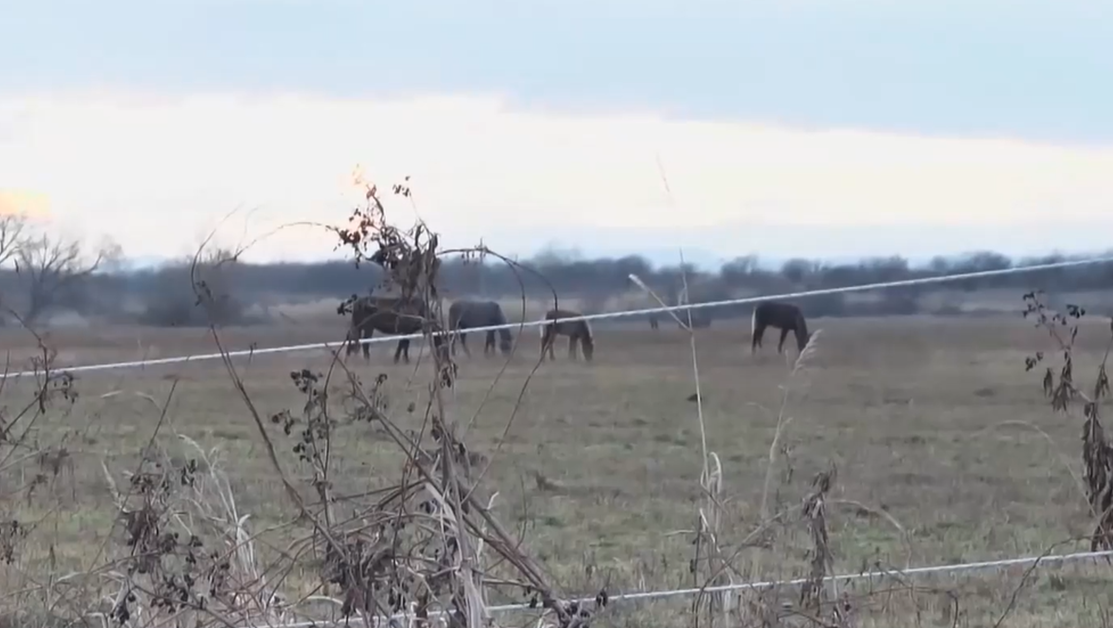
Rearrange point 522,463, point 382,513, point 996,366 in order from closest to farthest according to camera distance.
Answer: point 382,513, point 522,463, point 996,366

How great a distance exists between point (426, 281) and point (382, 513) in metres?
0.55

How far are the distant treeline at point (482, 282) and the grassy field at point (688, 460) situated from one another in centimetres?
14

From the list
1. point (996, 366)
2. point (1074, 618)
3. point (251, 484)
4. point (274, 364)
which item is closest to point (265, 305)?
point (1074, 618)

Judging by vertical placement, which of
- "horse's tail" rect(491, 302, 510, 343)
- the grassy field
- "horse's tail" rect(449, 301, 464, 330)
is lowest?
the grassy field

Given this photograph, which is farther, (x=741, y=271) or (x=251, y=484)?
(x=251, y=484)

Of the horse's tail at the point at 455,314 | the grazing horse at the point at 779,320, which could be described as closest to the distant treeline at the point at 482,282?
the horse's tail at the point at 455,314

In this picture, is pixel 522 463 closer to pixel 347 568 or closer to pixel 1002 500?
pixel 1002 500

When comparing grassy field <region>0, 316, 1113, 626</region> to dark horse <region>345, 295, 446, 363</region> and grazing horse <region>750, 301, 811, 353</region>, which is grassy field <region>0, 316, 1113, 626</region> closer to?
dark horse <region>345, 295, 446, 363</region>

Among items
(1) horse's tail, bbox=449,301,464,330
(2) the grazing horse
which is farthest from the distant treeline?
(2) the grazing horse

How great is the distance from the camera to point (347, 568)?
9.92ft

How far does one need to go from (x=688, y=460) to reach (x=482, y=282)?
830 cm

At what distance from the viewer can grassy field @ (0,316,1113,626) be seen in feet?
16.4

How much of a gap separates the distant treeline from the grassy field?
141 millimetres

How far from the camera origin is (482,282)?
3.31m
